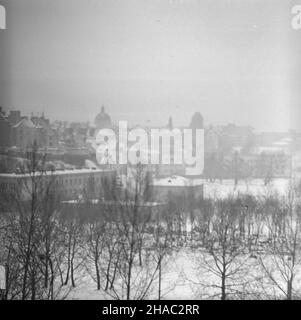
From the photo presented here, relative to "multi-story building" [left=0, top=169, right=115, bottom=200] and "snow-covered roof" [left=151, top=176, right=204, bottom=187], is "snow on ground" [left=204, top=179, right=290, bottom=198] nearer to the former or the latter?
"snow-covered roof" [left=151, top=176, right=204, bottom=187]

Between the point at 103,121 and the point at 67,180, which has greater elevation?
the point at 103,121

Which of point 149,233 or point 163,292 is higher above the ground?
point 149,233

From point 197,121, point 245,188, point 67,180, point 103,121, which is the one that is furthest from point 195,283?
point 245,188

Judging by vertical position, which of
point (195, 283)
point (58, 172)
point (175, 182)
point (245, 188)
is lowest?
point (195, 283)

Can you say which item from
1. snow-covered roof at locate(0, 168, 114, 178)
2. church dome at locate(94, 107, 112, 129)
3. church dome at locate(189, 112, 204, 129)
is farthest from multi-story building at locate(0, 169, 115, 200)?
church dome at locate(189, 112, 204, 129)

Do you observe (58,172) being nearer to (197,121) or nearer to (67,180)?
(67,180)
